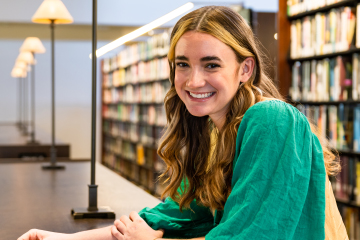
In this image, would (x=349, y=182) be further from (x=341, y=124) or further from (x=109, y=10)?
(x=109, y=10)

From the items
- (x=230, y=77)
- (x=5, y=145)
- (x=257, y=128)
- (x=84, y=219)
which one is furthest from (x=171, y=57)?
(x=5, y=145)

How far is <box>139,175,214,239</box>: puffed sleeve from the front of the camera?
1.12 metres

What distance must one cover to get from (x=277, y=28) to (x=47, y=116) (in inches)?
274

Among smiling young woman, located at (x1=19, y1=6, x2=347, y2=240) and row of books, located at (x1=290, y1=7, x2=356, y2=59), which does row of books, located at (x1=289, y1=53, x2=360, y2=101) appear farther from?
smiling young woman, located at (x1=19, y1=6, x2=347, y2=240)

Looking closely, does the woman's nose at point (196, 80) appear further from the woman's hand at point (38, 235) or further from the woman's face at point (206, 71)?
the woman's hand at point (38, 235)

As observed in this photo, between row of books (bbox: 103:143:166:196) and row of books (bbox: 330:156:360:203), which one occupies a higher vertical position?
row of books (bbox: 330:156:360:203)

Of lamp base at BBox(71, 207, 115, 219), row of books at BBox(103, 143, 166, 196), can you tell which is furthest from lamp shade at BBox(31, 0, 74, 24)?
row of books at BBox(103, 143, 166, 196)

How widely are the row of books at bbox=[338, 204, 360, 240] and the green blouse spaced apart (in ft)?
7.24

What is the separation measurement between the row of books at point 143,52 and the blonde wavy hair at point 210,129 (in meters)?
3.58

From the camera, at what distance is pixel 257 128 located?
84 cm

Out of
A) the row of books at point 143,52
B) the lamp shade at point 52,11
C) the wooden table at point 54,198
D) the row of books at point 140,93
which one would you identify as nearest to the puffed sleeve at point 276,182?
the wooden table at point 54,198

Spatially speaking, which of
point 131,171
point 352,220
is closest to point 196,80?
point 352,220

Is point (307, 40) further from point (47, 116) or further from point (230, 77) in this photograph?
point (47, 116)

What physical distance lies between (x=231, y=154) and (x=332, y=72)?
2.16 metres
